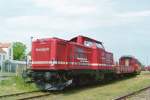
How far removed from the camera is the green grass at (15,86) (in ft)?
70.5

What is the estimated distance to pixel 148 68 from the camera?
240ft

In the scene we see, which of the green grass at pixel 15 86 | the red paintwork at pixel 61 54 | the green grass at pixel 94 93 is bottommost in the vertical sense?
the green grass at pixel 94 93

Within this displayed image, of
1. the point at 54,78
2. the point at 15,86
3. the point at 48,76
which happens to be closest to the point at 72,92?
the point at 54,78

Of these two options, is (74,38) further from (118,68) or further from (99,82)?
(118,68)

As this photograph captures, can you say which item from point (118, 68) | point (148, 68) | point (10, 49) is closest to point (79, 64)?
point (118, 68)

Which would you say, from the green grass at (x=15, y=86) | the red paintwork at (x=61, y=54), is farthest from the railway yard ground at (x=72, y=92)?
the red paintwork at (x=61, y=54)

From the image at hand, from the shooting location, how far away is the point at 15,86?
75.3 ft

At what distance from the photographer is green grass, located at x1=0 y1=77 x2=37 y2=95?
21492 mm

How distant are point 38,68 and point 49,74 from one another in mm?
1044

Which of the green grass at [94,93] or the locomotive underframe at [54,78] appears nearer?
the green grass at [94,93]

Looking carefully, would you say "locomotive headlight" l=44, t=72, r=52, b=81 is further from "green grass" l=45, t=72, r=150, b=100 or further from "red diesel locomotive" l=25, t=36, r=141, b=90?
"green grass" l=45, t=72, r=150, b=100

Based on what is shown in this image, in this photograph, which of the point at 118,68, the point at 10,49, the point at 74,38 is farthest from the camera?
the point at 10,49

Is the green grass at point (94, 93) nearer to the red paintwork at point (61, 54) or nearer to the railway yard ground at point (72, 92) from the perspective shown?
the railway yard ground at point (72, 92)

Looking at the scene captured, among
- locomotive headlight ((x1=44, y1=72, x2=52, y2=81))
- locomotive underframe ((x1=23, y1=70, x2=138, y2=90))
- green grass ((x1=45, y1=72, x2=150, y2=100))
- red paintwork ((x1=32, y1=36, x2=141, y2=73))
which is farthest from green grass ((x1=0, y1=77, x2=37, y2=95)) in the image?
green grass ((x1=45, y1=72, x2=150, y2=100))
